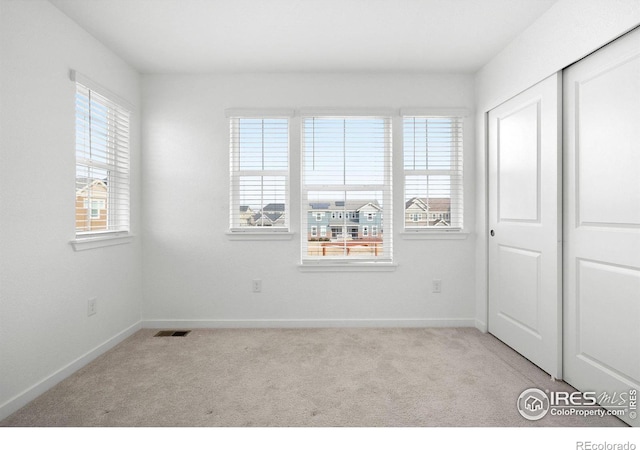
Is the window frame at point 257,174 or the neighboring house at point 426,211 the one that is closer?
the window frame at point 257,174

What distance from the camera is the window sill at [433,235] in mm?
3502

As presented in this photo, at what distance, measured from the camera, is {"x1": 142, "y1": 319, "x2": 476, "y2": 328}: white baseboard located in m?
3.48

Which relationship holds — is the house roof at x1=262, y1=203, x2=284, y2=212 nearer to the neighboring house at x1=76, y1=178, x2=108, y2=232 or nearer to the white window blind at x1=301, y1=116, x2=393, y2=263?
the white window blind at x1=301, y1=116, x2=393, y2=263

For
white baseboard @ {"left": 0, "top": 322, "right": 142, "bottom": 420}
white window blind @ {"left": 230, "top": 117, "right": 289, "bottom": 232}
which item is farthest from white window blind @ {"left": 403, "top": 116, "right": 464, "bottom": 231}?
white baseboard @ {"left": 0, "top": 322, "right": 142, "bottom": 420}

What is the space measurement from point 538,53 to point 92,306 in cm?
393

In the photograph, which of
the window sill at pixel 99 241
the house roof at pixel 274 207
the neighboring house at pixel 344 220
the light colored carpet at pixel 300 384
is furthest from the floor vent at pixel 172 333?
the neighboring house at pixel 344 220

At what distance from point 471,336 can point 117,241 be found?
3358 millimetres

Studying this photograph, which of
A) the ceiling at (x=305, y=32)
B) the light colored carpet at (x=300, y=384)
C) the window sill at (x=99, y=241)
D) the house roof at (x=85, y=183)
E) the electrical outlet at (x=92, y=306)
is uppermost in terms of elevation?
the ceiling at (x=305, y=32)

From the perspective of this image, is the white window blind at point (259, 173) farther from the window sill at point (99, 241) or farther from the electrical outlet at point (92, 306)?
the electrical outlet at point (92, 306)

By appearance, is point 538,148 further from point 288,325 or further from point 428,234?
point 288,325

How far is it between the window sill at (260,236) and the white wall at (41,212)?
1139mm

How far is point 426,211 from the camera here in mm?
3559

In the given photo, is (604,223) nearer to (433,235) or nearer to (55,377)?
(433,235)

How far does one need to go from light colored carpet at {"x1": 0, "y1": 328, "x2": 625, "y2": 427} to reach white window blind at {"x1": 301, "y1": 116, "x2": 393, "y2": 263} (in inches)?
34.1
